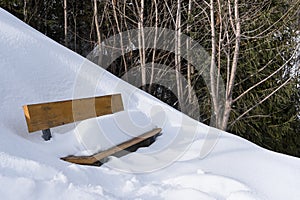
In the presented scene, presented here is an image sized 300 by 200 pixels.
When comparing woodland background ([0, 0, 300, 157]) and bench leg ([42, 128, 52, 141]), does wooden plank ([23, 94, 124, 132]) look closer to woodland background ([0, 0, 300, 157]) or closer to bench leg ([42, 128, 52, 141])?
bench leg ([42, 128, 52, 141])

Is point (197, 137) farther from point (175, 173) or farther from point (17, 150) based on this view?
point (17, 150)

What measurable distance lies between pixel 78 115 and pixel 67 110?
0.11m

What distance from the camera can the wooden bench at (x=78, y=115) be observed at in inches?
60.2

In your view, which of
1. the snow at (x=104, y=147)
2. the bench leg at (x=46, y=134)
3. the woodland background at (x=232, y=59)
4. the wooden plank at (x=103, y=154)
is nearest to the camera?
the snow at (x=104, y=147)

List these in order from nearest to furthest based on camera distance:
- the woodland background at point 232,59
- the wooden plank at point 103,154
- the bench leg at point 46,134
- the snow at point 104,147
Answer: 1. the snow at point 104,147
2. the wooden plank at point 103,154
3. the bench leg at point 46,134
4. the woodland background at point 232,59

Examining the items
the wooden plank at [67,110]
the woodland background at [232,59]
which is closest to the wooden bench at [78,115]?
the wooden plank at [67,110]

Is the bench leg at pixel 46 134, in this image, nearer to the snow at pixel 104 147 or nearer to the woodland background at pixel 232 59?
the snow at pixel 104 147

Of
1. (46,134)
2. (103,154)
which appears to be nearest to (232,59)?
(103,154)

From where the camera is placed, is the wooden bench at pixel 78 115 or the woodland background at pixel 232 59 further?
the woodland background at pixel 232 59

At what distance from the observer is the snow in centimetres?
121

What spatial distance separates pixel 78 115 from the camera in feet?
6.28

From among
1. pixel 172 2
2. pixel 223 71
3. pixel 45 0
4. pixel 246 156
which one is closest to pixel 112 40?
pixel 172 2

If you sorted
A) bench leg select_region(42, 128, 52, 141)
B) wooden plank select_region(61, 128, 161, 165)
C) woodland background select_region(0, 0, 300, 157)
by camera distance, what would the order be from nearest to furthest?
wooden plank select_region(61, 128, 161, 165) → bench leg select_region(42, 128, 52, 141) → woodland background select_region(0, 0, 300, 157)

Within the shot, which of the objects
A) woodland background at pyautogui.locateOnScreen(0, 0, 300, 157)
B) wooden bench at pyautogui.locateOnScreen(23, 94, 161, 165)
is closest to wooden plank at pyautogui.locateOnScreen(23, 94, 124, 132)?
wooden bench at pyautogui.locateOnScreen(23, 94, 161, 165)
